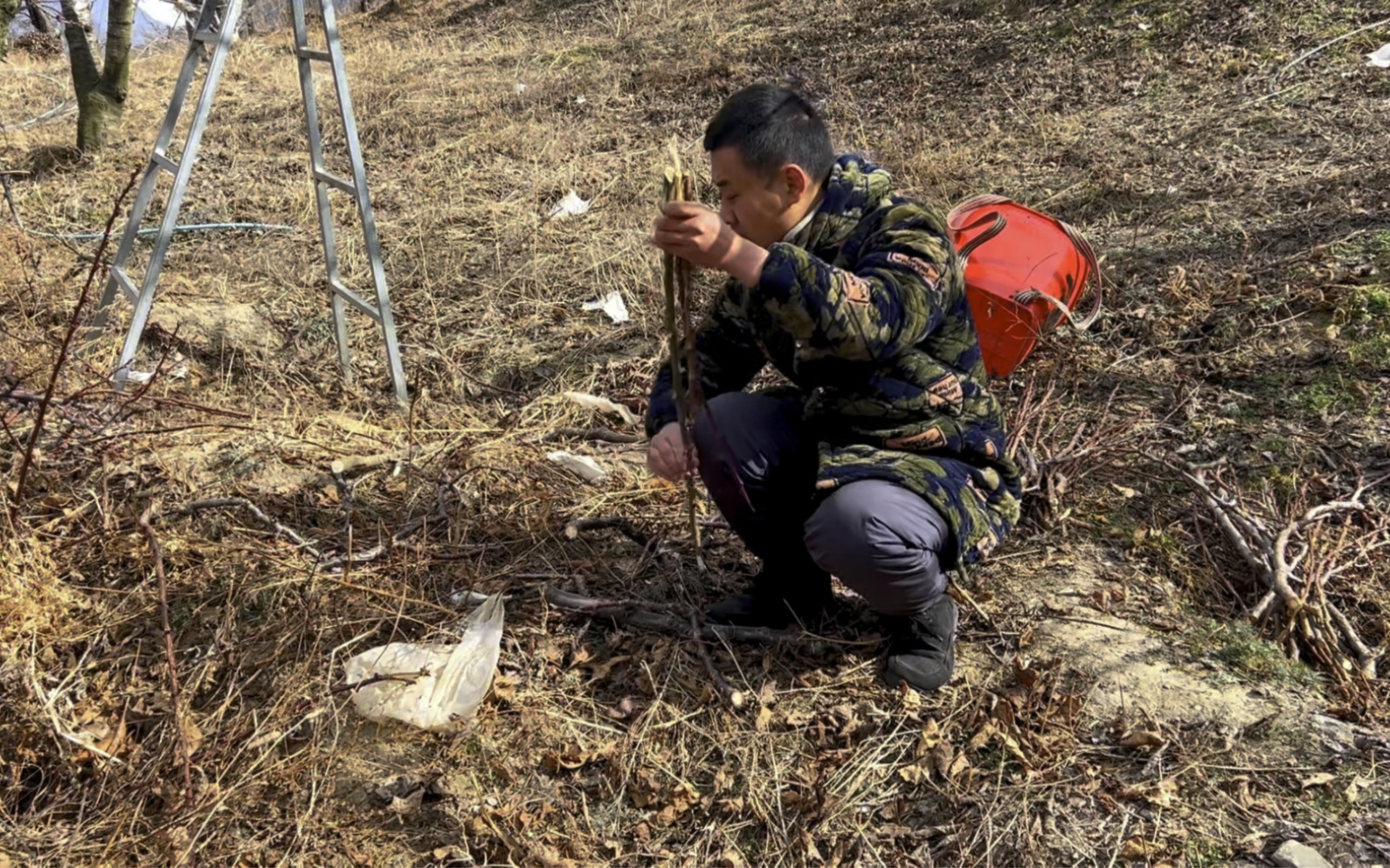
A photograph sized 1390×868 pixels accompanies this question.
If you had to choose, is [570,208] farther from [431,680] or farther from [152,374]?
[431,680]

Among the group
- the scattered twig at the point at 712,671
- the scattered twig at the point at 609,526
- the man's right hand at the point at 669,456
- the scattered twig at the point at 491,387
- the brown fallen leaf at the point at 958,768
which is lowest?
the brown fallen leaf at the point at 958,768

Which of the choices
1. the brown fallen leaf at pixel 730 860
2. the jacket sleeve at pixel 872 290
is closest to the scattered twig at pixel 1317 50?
the jacket sleeve at pixel 872 290

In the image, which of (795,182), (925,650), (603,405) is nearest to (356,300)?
(603,405)

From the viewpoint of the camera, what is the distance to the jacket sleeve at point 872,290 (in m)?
1.74

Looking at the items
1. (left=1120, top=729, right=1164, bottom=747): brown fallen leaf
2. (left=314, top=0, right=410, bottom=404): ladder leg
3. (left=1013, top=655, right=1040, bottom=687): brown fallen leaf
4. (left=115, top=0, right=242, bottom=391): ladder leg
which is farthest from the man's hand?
(left=115, top=0, right=242, bottom=391): ladder leg

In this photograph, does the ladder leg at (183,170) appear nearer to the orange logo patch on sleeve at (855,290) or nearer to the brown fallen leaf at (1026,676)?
the orange logo patch on sleeve at (855,290)

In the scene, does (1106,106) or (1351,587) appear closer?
(1351,587)

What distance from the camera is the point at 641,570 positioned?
8.48 feet

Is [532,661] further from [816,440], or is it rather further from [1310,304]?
[1310,304]

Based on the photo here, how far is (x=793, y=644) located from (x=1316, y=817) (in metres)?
1.07

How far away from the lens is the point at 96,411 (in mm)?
2930

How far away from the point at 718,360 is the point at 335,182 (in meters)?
1.93

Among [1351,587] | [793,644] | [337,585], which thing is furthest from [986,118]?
[337,585]

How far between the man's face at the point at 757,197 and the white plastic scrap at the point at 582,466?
1.26 m
